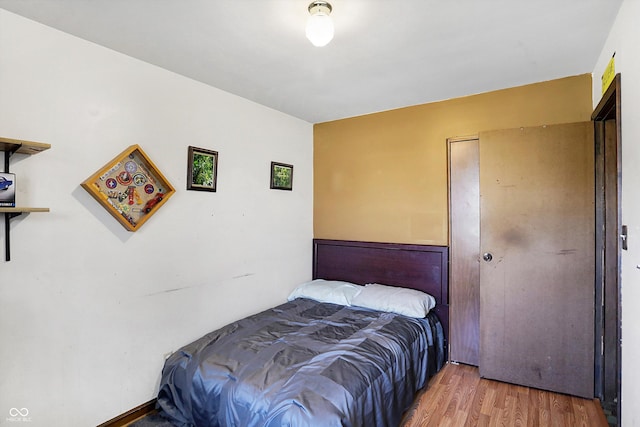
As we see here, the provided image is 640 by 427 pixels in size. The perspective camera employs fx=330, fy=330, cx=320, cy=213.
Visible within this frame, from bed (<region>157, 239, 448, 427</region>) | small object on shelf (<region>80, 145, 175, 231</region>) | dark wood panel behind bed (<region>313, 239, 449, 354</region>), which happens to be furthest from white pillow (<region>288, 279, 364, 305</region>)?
small object on shelf (<region>80, 145, 175, 231</region>)

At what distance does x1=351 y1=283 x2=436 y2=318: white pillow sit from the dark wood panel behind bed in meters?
0.12

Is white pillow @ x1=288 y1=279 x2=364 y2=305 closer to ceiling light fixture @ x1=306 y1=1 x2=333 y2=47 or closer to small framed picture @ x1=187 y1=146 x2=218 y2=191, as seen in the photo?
small framed picture @ x1=187 y1=146 x2=218 y2=191

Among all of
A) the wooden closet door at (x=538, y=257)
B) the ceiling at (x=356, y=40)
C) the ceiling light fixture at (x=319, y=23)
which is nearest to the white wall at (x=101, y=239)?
the ceiling at (x=356, y=40)

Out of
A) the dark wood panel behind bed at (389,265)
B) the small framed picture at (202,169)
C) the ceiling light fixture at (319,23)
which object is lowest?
the dark wood panel behind bed at (389,265)

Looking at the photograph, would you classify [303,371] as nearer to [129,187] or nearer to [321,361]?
[321,361]

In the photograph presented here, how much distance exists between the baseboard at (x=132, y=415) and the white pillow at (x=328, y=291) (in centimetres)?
141

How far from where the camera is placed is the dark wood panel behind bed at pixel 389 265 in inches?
112

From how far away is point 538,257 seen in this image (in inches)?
94.2

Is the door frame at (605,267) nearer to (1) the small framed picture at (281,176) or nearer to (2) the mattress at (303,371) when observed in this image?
(2) the mattress at (303,371)

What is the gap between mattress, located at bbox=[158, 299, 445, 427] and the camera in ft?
5.23

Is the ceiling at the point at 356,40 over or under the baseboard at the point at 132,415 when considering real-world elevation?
over

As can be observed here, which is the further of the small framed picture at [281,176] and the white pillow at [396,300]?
the small framed picture at [281,176]

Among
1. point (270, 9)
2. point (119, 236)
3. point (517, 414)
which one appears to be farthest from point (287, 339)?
point (270, 9)

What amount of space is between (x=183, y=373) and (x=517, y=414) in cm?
211
